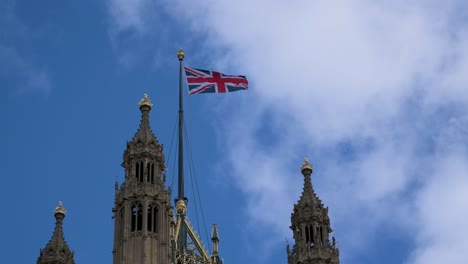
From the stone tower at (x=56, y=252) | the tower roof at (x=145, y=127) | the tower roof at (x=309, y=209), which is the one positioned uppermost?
the tower roof at (x=145, y=127)

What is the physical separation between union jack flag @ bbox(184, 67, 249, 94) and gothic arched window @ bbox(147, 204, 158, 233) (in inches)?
560

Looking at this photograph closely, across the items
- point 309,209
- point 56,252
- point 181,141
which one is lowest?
point 56,252

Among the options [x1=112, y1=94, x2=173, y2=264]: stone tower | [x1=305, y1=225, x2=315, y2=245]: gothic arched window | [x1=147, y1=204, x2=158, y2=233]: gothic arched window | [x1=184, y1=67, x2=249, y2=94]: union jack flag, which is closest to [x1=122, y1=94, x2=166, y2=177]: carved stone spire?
[x1=112, y1=94, x2=173, y2=264]: stone tower

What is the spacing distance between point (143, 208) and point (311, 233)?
12128 mm

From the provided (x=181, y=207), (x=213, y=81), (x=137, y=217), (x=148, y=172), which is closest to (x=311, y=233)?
(x=181, y=207)

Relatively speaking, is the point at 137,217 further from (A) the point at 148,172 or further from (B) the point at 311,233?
(B) the point at 311,233

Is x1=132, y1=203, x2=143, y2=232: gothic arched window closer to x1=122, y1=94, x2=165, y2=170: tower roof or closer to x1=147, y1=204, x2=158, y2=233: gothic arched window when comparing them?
x1=147, y1=204, x2=158, y2=233: gothic arched window

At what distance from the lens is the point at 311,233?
8638cm

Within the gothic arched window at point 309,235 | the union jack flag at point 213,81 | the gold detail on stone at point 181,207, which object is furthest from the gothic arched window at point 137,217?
the union jack flag at point 213,81

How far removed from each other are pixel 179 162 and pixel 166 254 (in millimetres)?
15116

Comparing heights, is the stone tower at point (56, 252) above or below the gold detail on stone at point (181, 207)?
below

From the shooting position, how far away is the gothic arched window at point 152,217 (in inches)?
3150

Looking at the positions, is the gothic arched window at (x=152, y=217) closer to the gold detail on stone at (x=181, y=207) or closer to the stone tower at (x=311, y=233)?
the gold detail on stone at (x=181, y=207)

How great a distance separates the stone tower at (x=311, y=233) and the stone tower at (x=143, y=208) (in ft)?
29.1
